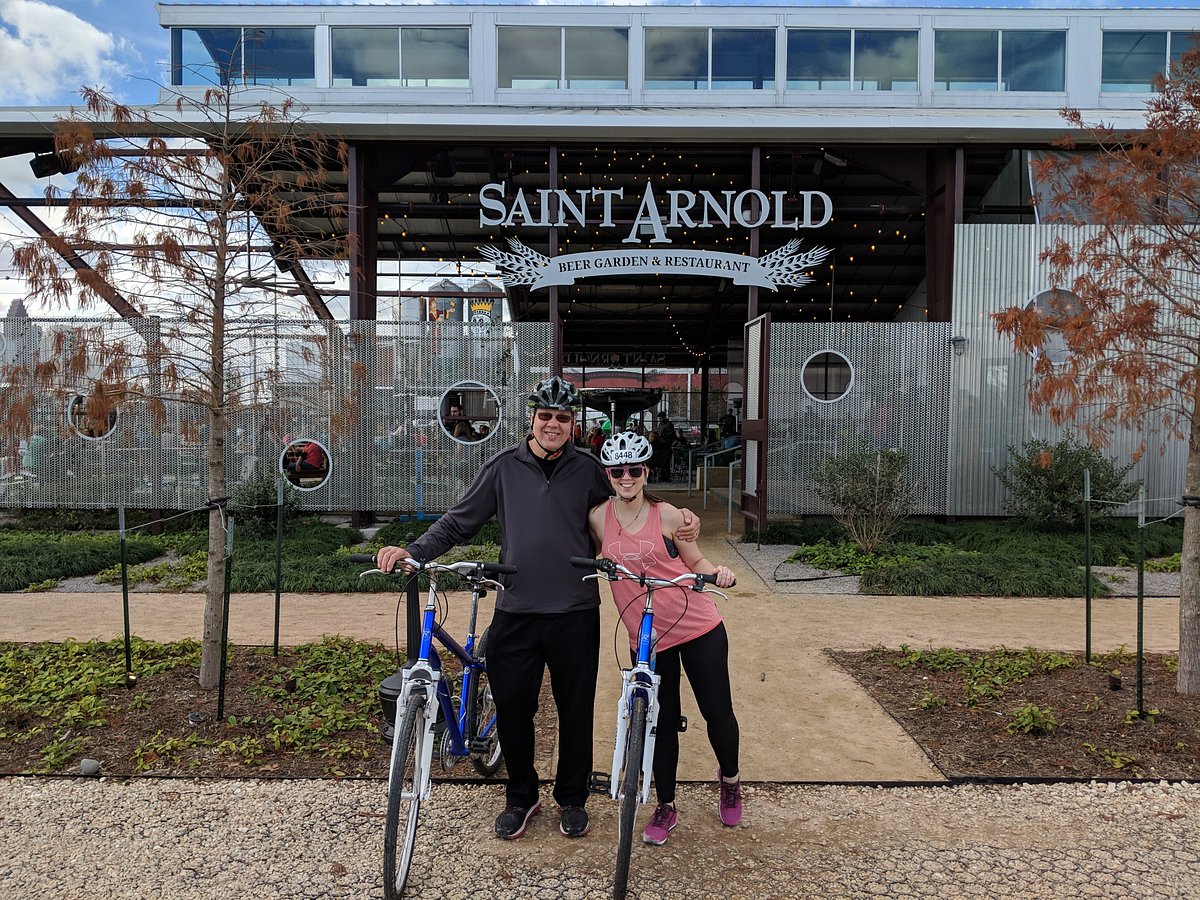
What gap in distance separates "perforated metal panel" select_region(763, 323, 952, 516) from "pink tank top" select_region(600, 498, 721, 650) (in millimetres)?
8424

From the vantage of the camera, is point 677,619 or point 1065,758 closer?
point 677,619

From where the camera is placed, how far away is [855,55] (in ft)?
A: 44.5

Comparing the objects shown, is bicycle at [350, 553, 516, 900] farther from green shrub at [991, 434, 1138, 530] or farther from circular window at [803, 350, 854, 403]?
green shrub at [991, 434, 1138, 530]

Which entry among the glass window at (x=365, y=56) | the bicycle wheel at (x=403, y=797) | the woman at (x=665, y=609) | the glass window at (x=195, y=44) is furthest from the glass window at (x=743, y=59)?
the bicycle wheel at (x=403, y=797)

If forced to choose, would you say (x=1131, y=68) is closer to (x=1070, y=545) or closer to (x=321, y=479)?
(x=1070, y=545)

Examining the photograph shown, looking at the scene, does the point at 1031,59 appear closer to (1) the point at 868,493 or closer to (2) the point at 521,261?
(1) the point at 868,493

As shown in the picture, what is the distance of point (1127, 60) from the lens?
1350cm

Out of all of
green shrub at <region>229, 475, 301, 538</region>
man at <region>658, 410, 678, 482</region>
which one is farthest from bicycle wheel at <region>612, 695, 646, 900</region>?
man at <region>658, 410, 678, 482</region>

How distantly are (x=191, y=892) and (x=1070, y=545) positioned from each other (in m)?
9.53

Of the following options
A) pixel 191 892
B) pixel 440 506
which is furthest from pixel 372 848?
pixel 440 506

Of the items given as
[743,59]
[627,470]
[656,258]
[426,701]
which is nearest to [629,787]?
[426,701]

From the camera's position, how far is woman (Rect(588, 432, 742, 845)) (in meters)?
3.19

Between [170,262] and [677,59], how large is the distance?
1117 cm

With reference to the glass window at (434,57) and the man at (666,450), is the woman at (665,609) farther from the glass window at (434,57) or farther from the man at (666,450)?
the man at (666,450)
